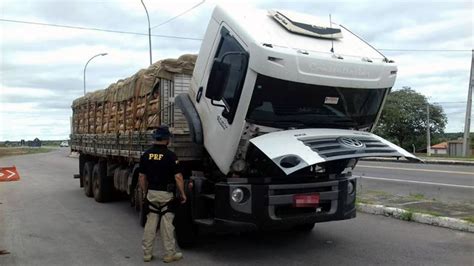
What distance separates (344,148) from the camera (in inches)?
229

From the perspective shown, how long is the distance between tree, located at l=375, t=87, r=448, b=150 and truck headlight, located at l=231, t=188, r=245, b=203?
202 feet

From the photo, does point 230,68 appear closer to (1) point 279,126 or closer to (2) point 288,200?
(1) point 279,126

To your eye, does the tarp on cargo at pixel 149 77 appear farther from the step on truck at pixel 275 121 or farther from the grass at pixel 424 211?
the grass at pixel 424 211

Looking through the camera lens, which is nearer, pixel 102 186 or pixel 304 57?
pixel 304 57

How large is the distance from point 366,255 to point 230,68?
2987mm

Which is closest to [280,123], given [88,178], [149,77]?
[149,77]

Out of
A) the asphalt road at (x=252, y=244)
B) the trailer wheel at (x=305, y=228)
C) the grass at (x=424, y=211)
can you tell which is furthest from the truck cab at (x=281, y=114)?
the grass at (x=424, y=211)

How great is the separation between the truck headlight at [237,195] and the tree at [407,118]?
6165cm

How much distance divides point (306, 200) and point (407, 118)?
63.4 m

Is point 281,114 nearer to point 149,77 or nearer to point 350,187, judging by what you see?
point 350,187

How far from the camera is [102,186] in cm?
1217

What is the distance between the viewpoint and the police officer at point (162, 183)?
21.7ft

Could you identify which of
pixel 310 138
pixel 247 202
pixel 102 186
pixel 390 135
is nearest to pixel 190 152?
pixel 247 202

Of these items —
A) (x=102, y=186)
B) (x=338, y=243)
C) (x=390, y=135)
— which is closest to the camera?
(x=338, y=243)
